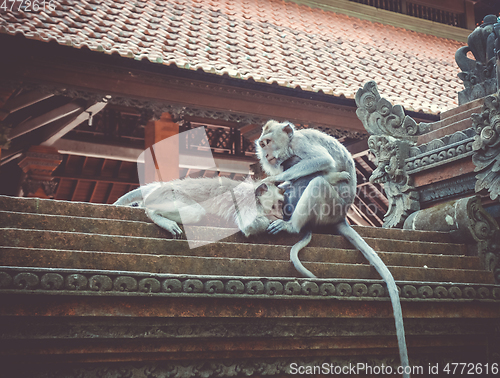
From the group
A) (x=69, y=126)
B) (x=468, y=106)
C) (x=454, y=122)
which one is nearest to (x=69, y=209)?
(x=454, y=122)

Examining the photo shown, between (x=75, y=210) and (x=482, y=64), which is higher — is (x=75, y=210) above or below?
below

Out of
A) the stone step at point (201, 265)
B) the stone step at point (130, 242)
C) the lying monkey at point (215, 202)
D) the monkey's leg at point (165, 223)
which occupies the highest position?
the lying monkey at point (215, 202)

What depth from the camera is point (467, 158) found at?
16.5 feet

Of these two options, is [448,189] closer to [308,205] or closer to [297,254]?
[308,205]

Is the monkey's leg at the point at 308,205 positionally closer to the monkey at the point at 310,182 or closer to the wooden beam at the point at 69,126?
the monkey at the point at 310,182

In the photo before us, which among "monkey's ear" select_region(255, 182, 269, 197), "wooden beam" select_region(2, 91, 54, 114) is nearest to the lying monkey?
"monkey's ear" select_region(255, 182, 269, 197)

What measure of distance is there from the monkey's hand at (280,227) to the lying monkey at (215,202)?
5 cm

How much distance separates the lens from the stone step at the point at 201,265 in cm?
300

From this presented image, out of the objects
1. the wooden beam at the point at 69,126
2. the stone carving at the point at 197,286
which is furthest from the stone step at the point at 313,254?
the wooden beam at the point at 69,126

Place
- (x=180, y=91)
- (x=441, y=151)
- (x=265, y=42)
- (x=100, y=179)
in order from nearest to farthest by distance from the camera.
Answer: (x=441, y=151)
(x=180, y=91)
(x=265, y=42)
(x=100, y=179)

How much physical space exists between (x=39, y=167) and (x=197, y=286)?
285 inches

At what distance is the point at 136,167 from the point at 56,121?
8.05 ft

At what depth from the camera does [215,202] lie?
3986mm

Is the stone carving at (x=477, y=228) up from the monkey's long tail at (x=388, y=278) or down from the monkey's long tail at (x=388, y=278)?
up
